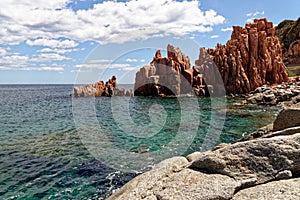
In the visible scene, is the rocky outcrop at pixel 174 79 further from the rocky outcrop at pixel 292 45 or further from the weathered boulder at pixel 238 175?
the weathered boulder at pixel 238 175

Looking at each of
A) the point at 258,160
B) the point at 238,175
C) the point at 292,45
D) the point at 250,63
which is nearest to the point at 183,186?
the point at 238,175

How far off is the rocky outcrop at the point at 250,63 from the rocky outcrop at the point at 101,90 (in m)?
37.5

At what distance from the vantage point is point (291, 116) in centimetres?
924

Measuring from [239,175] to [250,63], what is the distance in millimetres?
80005

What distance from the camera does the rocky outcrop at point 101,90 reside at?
9439 cm

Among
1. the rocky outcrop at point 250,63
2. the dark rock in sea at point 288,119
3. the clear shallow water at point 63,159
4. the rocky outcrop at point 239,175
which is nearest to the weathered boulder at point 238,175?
the rocky outcrop at point 239,175

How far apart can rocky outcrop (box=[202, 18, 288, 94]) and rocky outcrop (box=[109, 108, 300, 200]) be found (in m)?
75.0

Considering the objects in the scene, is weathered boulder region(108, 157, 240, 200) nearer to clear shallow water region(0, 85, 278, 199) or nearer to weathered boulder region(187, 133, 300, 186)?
weathered boulder region(187, 133, 300, 186)

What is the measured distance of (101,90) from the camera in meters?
97.4

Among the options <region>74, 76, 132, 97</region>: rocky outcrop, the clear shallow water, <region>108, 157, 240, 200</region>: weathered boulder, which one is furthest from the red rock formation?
<region>108, 157, 240, 200</region>: weathered boulder

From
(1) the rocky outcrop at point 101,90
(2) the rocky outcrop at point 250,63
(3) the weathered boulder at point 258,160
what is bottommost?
(3) the weathered boulder at point 258,160

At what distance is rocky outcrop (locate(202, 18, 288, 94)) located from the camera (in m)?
77.7

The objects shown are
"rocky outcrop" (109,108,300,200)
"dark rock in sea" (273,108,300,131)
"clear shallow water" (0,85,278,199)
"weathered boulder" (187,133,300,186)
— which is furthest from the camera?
"clear shallow water" (0,85,278,199)

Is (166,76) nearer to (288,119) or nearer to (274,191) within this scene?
(288,119)
